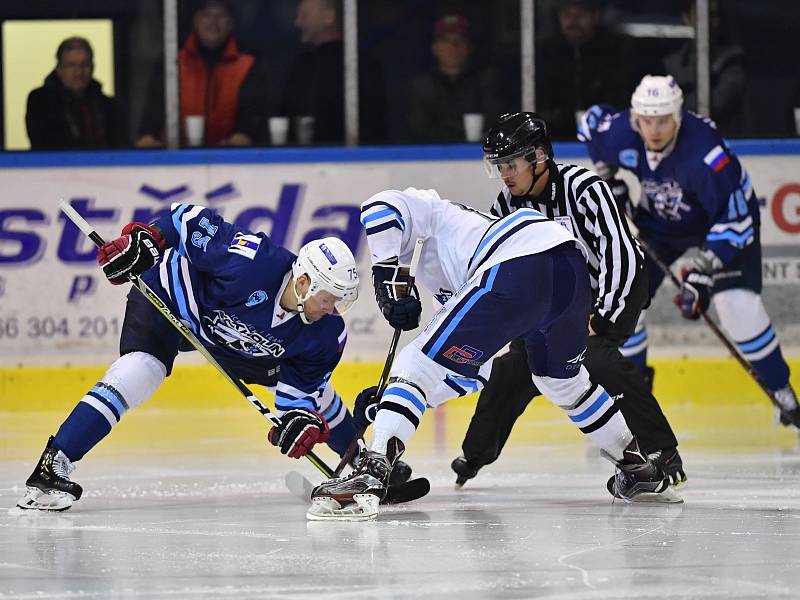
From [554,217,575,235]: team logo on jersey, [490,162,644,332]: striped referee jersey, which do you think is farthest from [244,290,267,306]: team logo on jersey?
[554,217,575,235]: team logo on jersey

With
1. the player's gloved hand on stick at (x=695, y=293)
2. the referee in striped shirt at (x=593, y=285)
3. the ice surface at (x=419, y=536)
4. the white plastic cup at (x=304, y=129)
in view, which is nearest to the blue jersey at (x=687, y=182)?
the player's gloved hand on stick at (x=695, y=293)

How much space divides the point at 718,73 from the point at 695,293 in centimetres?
161

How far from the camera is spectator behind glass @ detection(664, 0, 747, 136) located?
6613 mm

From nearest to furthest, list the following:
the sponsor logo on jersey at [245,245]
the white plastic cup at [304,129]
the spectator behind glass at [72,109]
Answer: the sponsor logo on jersey at [245,245]
the spectator behind glass at [72,109]
the white plastic cup at [304,129]

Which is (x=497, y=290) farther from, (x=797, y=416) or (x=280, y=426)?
(x=797, y=416)

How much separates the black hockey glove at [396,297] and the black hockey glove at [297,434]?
30 cm

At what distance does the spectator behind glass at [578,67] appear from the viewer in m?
6.61

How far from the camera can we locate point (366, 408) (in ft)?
12.9

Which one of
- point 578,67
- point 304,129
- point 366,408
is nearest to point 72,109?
point 304,129

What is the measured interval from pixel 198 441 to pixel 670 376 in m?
1.98

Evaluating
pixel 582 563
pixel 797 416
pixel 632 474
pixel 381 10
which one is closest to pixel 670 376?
pixel 797 416

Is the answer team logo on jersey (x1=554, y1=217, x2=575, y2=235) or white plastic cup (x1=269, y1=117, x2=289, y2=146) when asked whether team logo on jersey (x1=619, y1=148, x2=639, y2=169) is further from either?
white plastic cup (x1=269, y1=117, x2=289, y2=146)

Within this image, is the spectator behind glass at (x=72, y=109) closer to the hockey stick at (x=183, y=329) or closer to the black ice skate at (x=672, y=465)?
the hockey stick at (x=183, y=329)

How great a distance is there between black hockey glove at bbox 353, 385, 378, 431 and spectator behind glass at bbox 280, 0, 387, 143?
2.77 m
